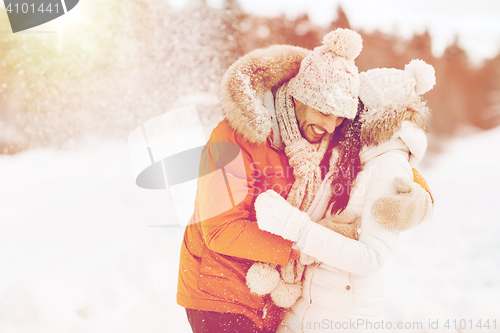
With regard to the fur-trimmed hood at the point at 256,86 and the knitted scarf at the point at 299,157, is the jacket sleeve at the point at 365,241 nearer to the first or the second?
the knitted scarf at the point at 299,157

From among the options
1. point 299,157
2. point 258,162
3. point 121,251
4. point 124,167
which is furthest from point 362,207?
point 124,167

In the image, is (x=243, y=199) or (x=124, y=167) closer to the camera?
(x=243, y=199)

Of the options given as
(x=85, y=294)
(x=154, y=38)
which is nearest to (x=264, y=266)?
(x=85, y=294)

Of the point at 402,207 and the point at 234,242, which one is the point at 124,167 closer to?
the point at 234,242

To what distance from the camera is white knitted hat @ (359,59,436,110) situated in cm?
91

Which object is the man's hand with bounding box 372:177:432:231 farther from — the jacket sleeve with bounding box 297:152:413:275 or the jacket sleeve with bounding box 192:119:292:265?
the jacket sleeve with bounding box 192:119:292:265

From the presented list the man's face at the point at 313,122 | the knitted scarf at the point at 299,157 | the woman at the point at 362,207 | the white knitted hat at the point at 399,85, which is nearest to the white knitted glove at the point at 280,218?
the woman at the point at 362,207

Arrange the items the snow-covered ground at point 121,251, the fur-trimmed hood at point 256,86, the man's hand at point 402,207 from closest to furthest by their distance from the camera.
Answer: the man's hand at point 402,207 < the fur-trimmed hood at point 256,86 < the snow-covered ground at point 121,251

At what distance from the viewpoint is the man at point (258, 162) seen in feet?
2.93

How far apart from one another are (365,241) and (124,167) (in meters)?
1.90

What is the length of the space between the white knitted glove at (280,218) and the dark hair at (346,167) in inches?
6.9

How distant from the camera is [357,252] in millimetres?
825

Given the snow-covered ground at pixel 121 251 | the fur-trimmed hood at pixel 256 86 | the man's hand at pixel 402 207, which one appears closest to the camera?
the man's hand at pixel 402 207

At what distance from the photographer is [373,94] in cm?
94
